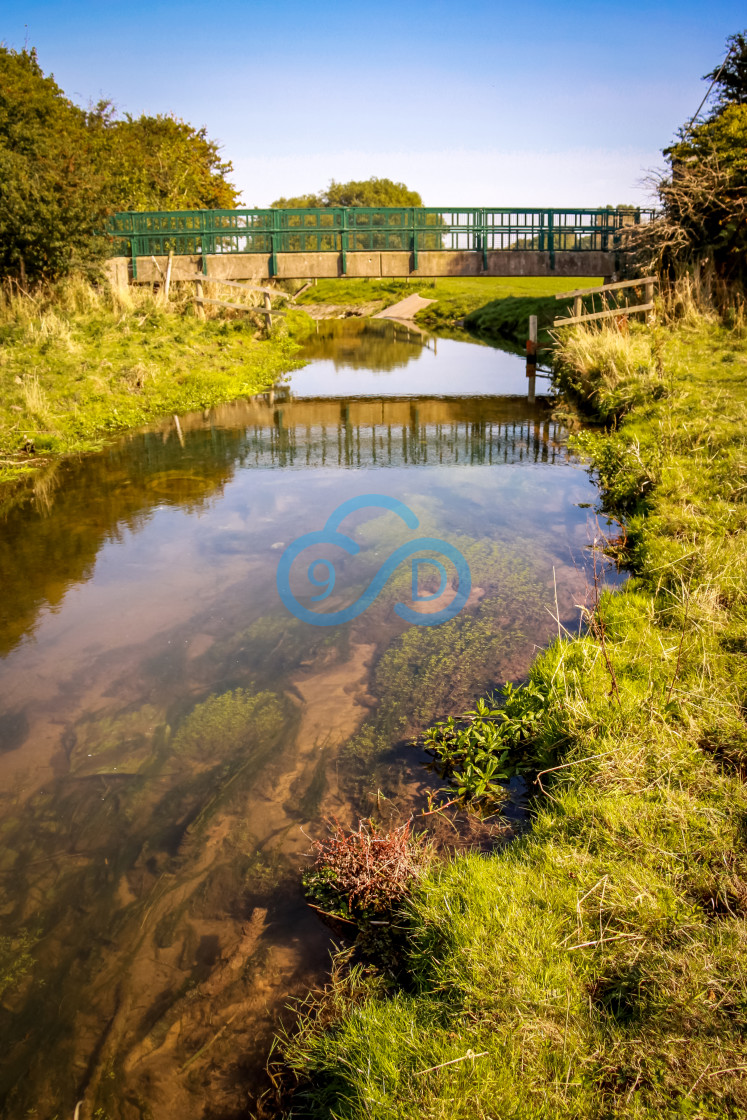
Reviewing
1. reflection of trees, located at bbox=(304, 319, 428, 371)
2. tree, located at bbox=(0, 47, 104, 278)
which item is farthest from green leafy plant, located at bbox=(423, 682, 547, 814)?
reflection of trees, located at bbox=(304, 319, 428, 371)

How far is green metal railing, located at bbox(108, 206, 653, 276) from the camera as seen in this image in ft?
88.1

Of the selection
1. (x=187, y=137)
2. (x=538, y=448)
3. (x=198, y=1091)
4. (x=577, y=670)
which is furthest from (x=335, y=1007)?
(x=187, y=137)

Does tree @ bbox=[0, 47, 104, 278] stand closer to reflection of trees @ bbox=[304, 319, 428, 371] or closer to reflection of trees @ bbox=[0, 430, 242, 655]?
reflection of trees @ bbox=[0, 430, 242, 655]

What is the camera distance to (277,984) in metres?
3.45

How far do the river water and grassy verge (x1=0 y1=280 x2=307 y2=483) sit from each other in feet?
5.74

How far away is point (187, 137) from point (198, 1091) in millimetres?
59973

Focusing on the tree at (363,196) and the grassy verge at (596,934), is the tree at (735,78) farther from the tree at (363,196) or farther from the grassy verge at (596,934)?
the tree at (363,196)

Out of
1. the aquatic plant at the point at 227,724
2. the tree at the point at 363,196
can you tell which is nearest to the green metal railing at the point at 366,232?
the aquatic plant at the point at 227,724

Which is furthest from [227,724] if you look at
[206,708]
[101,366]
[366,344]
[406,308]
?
[406,308]

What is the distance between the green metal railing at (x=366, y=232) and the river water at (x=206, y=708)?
57.0 feet

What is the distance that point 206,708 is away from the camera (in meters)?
5.62

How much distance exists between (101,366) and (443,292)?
4133cm

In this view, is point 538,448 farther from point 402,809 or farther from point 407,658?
point 402,809

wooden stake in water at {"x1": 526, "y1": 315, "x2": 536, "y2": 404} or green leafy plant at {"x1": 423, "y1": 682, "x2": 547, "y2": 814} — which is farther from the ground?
wooden stake in water at {"x1": 526, "y1": 315, "x2": 536, "y2": 404}
